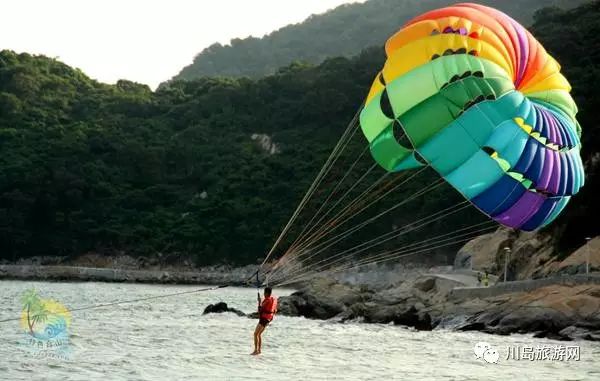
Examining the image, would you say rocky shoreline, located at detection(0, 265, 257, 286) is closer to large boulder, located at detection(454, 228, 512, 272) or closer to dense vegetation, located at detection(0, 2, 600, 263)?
dense vegetation, located at detection(0, 2, 600, 263)

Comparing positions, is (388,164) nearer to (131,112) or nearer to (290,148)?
(290,148)

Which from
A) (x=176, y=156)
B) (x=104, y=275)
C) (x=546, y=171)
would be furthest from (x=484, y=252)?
(x=176, y=156)

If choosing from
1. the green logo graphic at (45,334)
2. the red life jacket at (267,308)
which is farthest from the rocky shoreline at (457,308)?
the green logo graphic at (45,334)

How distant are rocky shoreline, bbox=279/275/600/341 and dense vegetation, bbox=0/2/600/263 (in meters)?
42.0

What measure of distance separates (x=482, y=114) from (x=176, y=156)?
94240 millimetres

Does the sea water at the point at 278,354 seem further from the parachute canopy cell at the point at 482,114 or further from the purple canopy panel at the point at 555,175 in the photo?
the purple canopy panel at the point at 555,175

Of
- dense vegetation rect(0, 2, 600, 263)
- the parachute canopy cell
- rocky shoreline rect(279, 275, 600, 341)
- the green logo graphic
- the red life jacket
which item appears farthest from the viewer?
dense vegetation rect(0, 2, 600, 263)

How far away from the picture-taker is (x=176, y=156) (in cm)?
10950

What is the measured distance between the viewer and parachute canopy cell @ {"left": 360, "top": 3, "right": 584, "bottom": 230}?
55.3 ft

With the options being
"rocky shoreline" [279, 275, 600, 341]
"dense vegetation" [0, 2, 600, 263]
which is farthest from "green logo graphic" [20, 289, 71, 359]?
"dense vegetation" [0, 2, 600, 263]

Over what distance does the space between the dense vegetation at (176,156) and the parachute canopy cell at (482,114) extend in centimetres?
6340

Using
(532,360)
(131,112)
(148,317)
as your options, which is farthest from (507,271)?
(131,112)

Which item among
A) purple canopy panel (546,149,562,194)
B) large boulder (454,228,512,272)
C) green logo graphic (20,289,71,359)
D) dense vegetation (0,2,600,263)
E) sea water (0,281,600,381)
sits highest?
dense vegetation (0,2,600,263)

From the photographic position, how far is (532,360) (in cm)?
2208
